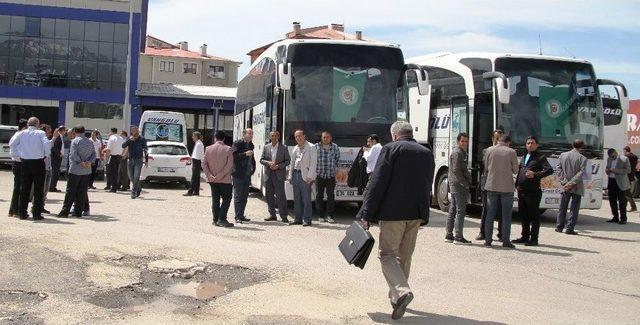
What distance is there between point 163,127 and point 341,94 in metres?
16.9

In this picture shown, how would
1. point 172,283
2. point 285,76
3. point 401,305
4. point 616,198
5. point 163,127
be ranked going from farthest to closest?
point 163,127
point 616,198
point 285,76
point 172,283
point 401,305

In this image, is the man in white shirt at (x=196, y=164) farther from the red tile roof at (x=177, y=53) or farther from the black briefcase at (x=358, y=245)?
the red tile roof at (x=177, y=53)

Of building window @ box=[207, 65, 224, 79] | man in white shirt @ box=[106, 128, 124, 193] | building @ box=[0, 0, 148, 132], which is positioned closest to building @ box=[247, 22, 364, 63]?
building window @ box=[207, 65, 224, 79]

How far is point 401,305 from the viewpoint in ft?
21.4

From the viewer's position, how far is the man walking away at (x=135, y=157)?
18469 mm

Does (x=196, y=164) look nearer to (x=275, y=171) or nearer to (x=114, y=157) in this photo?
(x=114, y=157)

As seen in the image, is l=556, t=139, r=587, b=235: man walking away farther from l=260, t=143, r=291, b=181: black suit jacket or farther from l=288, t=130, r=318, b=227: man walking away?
l=260, t=143, r=291, b=181: black suit jacket

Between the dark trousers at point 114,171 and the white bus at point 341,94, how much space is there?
264 inches

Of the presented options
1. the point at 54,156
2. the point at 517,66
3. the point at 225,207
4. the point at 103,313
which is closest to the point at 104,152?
the point at 54,156

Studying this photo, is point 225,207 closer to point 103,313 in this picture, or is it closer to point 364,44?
point 364,44

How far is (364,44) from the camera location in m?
15.2

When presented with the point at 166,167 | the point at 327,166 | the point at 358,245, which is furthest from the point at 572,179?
the point at 166,167

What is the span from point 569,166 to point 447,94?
13.9 ft

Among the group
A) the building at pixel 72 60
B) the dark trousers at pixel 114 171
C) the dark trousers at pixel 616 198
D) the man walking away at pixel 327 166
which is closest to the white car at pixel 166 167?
the dark trousers at pixel 114 171
